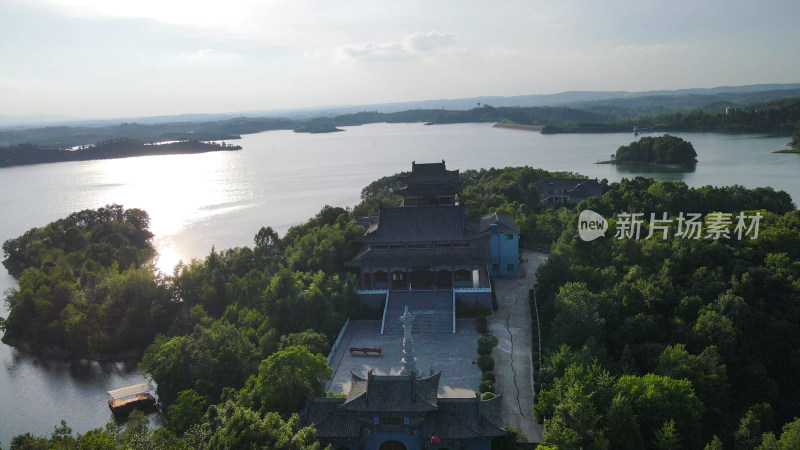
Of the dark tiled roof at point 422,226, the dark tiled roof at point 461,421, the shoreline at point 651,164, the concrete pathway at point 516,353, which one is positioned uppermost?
the dark tiled roof at point 422,226

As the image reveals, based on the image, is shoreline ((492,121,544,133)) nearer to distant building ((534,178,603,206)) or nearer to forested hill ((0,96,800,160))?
forested hill ((0,96,800,160))

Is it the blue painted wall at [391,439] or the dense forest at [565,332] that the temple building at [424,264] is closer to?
the dense forest at [565,332]

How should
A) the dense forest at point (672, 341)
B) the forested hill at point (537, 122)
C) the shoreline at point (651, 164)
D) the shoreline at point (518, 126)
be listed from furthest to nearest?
1. the shoreline at point (518, 126)
2. the forested hill at point (537, 122)
3. the shoreline at point (651, 164)
4. the dense forest at point (672, 341)

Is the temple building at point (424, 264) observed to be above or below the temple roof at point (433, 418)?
above

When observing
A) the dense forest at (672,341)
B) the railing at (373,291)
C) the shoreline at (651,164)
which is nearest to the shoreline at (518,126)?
the shoreline at (651,164)

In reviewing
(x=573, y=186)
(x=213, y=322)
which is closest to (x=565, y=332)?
(x=213, y=322)

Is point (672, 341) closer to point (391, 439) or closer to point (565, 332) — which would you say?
point (565, 332)
